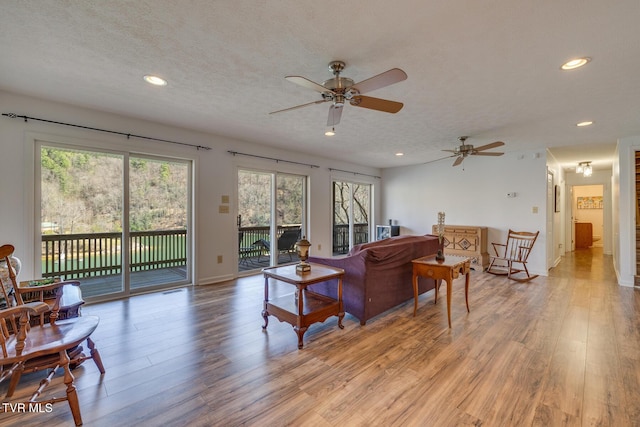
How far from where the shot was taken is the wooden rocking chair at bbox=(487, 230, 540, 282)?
17.3 ft

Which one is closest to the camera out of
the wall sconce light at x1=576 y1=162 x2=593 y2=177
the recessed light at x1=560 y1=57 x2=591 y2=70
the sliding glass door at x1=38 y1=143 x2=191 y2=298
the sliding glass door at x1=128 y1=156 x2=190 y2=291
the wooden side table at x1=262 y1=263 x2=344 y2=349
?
the recessed light at x1=560 y1=57 x2=591 y2=70

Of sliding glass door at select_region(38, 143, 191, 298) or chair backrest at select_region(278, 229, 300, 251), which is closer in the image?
sliding glass door at select_region(38, 143, 191, 298)

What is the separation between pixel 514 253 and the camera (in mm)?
5887

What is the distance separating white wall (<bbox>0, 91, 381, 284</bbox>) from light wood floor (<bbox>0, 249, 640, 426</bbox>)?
120cm

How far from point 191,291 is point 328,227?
3.45 m

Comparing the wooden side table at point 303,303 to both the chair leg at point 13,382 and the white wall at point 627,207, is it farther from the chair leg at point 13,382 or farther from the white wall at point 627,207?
the white wall at point 627,207

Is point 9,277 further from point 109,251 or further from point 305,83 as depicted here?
point 305,83

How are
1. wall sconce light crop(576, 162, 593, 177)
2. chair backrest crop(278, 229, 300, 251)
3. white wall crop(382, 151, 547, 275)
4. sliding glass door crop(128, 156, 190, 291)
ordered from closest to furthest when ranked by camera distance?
sliding glass door crop(128, 156, 190, 291) < white wall crop(382, 151, 547, 275) < chair backrest crop(278, 229, 300, 251) < wall sconce light crop(576, 162, 593, 177)

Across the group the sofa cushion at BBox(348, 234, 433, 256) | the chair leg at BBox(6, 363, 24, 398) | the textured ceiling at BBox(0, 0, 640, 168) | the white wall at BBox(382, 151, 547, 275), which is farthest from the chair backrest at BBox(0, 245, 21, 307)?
the white wall at BBox(382, 151, 547, 275)

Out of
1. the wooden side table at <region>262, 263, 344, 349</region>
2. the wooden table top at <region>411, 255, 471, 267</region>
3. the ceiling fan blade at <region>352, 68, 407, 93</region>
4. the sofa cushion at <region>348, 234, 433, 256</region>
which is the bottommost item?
the wooden side table at <region>262, 263, 344, 349</region>

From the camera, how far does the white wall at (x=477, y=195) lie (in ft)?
18.3

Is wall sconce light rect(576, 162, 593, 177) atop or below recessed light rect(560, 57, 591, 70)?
below

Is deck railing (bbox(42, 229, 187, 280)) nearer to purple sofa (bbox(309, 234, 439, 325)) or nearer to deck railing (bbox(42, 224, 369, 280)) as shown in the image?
deck railing (bbox(42, 224, 369, 280))

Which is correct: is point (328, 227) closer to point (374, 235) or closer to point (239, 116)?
point (374, 235)
